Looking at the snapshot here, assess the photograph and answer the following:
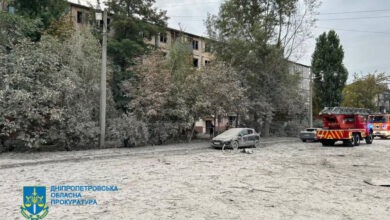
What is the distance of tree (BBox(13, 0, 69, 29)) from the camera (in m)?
22.8

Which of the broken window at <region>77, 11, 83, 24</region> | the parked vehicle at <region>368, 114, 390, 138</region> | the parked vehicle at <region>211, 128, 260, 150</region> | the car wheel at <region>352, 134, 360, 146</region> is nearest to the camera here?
the parked vehicle at <region>211, 128, 260, 150</region>

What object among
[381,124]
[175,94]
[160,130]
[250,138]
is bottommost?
[250,138]

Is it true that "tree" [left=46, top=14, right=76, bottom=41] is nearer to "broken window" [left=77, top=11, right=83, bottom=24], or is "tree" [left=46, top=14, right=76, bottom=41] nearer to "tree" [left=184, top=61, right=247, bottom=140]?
"tree" [left=184, top=61, right=247, bottom=140]

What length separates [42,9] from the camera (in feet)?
76.3

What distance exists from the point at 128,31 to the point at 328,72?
93.4 ft

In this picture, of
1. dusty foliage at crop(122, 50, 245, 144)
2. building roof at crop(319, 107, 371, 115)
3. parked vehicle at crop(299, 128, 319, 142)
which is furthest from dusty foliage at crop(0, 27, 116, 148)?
parked vehicle at crop(299, 128, 319, 142)

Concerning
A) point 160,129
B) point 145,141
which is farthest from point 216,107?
point 145,141

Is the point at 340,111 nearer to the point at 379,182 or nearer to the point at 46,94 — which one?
the point at 379,182

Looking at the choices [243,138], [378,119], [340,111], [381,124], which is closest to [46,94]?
[243,138]

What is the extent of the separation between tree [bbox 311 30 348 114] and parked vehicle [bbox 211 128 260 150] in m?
24.7

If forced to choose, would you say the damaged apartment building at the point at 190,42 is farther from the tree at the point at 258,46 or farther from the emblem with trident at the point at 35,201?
the emblem with trident at the point at 35,201

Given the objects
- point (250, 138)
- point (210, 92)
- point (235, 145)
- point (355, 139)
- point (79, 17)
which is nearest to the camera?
point (235, 145)

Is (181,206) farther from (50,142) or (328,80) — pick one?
(328,80)

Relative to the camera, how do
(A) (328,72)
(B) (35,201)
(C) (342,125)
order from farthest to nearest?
(A) (328,72) < (C) (342,125) < (B) (35,201)
